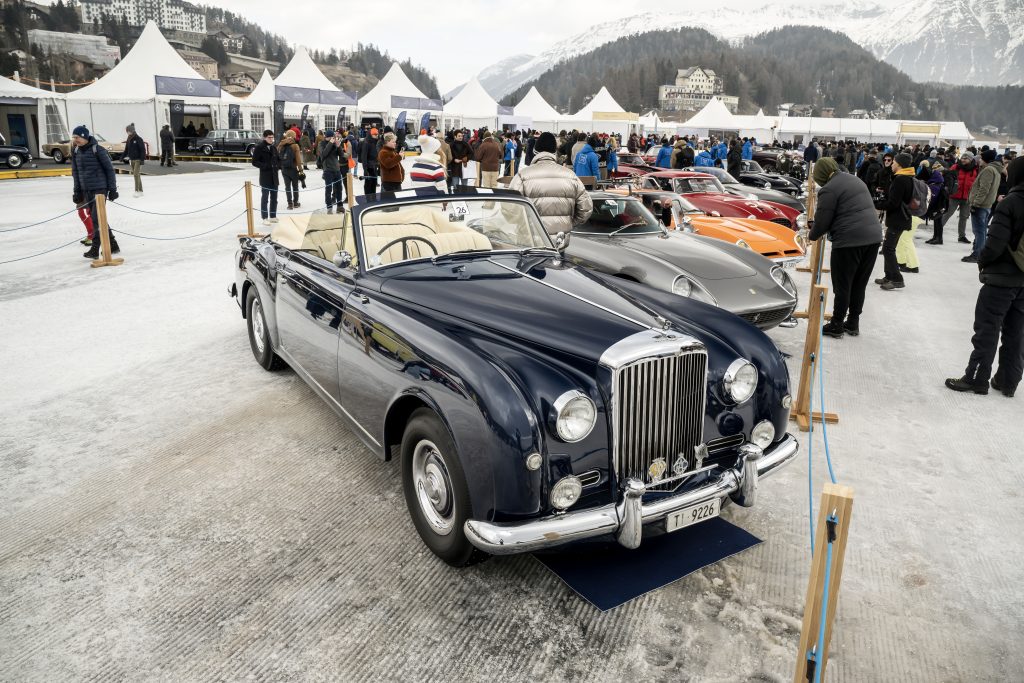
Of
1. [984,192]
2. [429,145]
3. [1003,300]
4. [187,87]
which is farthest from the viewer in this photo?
[187,87]

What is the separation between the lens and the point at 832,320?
7387 mm

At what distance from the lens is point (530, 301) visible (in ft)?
12.3

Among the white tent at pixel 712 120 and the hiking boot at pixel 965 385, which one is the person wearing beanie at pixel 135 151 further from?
the white tent at pixel 712 120

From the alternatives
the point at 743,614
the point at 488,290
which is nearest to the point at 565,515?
the point at 743,614

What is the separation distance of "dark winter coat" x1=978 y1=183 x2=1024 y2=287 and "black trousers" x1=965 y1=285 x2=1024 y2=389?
0.32ft

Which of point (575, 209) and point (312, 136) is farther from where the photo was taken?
point (312, 136)

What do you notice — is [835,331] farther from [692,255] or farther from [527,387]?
[527,387]

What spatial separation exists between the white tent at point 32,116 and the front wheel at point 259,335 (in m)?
29.6

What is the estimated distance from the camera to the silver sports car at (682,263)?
627 cm

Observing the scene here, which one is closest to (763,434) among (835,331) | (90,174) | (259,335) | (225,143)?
(259,335)

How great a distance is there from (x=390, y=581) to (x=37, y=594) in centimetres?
159

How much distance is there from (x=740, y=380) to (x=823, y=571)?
1.36 metres

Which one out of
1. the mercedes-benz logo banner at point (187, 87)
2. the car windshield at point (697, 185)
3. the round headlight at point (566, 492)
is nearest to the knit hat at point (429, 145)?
the car windshield at point (697, 185)

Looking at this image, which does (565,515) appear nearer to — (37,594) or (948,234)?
(37,594)
